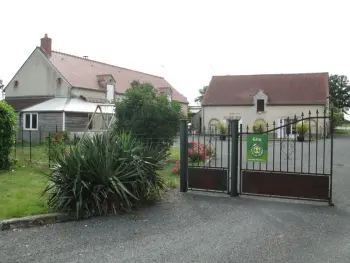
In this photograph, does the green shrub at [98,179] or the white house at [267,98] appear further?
the white house at [267,98]

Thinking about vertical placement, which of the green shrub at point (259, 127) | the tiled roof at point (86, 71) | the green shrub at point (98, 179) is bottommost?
the green shrub at point (98, 179)

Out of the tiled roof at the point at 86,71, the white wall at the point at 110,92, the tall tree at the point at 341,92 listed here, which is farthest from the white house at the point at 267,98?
the tall tree at the point at 341,92

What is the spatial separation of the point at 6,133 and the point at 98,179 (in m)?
5.80

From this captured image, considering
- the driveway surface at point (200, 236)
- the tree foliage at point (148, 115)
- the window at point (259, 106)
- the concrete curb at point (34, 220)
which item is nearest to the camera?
the driveway surface at point (200, 236)

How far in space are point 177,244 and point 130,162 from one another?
8.41ft

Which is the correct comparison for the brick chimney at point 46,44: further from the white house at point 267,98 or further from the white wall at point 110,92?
the white house at point 267,98

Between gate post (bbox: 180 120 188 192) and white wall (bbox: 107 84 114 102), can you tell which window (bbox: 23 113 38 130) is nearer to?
white wall (bbox: 107 84 114 102)

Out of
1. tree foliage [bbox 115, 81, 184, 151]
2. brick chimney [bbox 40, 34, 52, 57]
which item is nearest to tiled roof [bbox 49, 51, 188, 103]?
brick chimney [bbox 40, 34, 52, 57]

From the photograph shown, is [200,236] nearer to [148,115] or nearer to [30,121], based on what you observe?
[148,115]

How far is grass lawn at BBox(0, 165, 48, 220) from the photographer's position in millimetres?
6968

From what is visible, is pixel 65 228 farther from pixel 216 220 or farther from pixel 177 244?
pixel 216 220

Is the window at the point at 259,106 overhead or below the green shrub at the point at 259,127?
overhead

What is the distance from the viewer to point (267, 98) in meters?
40.5

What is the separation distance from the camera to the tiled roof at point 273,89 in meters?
39.8
